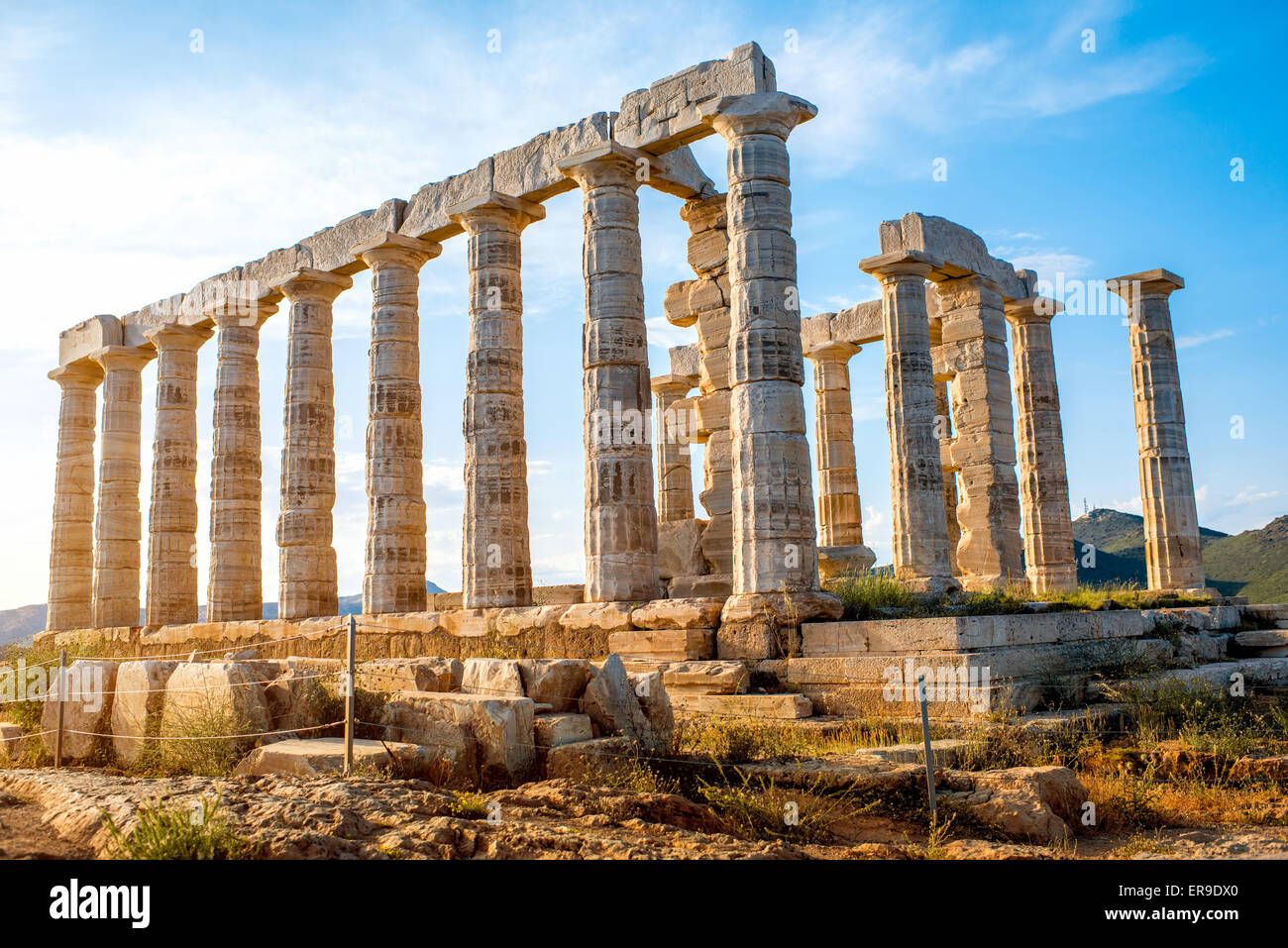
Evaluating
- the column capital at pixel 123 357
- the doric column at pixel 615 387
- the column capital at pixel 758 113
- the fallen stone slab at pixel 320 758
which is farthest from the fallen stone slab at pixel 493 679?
the column capital at pixel 123 357

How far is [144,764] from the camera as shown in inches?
357

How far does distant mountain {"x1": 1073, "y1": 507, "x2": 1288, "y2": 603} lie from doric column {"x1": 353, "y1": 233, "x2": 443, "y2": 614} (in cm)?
2861

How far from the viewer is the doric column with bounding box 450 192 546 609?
57.8 ft

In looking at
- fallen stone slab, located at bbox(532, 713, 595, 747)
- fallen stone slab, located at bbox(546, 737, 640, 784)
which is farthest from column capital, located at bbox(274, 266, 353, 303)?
fallen stone slab, located at bbox(546, 737, 640, 784)

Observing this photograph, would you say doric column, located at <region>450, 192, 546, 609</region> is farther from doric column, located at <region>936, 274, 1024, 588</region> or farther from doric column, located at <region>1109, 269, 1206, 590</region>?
doric column, located at <region>1109, 269, 1206, 590</region>

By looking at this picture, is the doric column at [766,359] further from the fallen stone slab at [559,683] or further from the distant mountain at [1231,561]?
the distant mountain at [1231,561]

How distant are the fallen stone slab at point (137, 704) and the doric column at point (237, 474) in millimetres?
13259

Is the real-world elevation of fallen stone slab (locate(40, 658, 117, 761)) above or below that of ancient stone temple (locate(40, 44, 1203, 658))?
below

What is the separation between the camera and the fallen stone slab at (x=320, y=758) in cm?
778

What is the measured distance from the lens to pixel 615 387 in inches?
640

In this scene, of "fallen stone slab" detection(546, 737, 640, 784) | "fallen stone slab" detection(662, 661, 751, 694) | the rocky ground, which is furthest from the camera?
"fallen stone slab" detection(662, 661, 751, 694)

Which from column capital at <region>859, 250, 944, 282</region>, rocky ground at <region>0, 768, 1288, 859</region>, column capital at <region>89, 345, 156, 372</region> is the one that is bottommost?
rocky ground at <region>0, 768, 1288, 859</region>

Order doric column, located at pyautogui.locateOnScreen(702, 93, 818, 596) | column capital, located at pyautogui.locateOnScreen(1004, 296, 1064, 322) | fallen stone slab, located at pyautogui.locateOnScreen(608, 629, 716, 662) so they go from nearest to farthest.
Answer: fallen stone slab, located at pyautogui.locateOnScreen(608, 629, 716, 662), doric column, located at pyautogui.locateOnScreen(702, 93, 818, 596), column capital, located at pyautogui.locateOnScreen(1004, 296, 1064, 322)

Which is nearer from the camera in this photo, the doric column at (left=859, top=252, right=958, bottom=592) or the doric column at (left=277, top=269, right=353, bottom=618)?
the doric column at (left=859, top=252, right=958, bottom=592)
